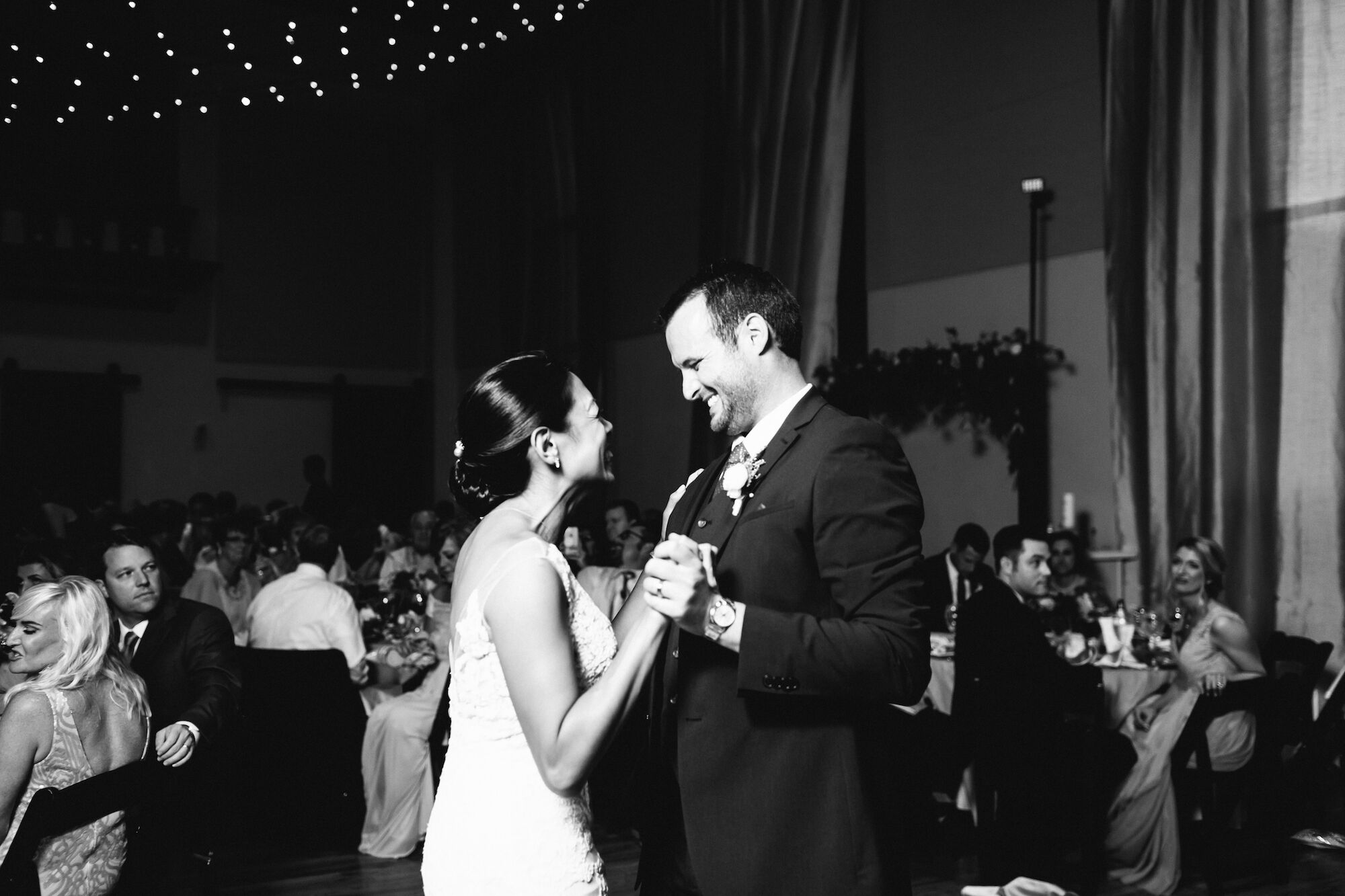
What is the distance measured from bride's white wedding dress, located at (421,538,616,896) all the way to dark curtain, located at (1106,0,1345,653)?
5.12 m

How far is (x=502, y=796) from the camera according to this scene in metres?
1.84

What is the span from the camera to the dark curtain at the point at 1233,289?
5895mm

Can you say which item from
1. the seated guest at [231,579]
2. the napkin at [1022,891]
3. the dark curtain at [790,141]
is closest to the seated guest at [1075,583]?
the napkin at [1022,891]

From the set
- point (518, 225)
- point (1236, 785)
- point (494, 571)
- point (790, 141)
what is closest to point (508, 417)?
point (494, 571)

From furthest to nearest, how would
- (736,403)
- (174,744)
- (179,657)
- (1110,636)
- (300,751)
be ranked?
(1110,636) → (300,751) → (179,657) → (174,744) → (736,403)

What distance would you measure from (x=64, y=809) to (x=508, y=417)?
1.27 metres

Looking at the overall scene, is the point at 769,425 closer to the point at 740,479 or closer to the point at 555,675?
the point at 740,479

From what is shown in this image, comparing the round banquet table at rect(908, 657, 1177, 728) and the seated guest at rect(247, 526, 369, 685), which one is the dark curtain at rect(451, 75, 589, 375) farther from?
the round banquet table at rect(908, 657, 1177, 728)

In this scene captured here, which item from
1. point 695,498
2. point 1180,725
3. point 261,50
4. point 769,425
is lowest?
point 1180,725

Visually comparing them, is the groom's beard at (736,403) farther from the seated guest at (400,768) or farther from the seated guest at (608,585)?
the seated guest at (608,585)

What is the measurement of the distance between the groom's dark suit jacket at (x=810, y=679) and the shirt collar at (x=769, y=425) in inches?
3.6

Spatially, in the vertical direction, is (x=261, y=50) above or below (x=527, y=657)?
above

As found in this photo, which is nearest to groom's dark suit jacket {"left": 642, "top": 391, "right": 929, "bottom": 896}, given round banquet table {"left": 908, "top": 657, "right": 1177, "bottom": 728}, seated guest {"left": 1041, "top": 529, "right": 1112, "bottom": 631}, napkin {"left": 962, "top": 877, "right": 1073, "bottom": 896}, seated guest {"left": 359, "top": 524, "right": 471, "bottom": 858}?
napkin {"left": 962, "top": 877, "right": 1073, "bottom": 896}

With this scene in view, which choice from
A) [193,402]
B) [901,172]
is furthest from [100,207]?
[901,172]
